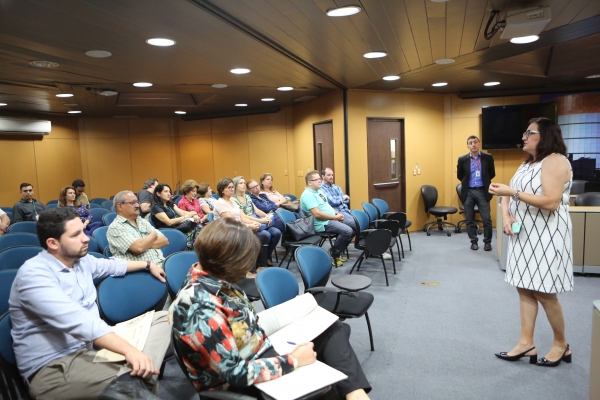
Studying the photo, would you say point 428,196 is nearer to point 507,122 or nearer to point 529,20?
point 507,122

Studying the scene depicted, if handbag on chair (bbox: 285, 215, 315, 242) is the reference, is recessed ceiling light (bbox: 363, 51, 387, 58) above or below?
above

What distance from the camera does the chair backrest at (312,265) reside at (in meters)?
3.25

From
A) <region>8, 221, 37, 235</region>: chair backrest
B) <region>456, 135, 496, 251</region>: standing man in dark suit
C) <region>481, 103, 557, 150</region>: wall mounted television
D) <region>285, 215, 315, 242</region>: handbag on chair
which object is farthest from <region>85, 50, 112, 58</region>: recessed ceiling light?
<region>481, 103, 557, 150</region>: wall mounted television

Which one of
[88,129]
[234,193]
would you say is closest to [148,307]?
[234,193]

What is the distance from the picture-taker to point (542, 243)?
9.11 ft

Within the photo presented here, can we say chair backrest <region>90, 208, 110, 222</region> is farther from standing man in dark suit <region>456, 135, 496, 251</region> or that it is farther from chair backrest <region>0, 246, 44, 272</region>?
standing man in dark suit <region>456, 135, 496, 251</region>

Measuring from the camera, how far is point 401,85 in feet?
23.9

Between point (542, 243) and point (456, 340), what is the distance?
1151 millimetres

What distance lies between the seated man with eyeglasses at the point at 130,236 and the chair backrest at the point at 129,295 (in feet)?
1.70

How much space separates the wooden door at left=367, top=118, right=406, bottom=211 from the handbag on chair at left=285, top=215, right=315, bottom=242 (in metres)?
2.68

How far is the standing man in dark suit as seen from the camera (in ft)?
22.0

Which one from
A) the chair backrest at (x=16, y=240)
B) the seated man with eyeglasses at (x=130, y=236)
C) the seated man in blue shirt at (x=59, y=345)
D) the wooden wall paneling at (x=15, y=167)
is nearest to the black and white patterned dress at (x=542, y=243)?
the seated man in blue shirt at (x=59, y=345)

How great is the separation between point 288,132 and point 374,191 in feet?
9.07

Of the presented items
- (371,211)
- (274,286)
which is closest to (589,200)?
(371,211)
